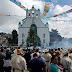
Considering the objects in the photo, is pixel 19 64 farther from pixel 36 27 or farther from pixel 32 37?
pixel 36 27

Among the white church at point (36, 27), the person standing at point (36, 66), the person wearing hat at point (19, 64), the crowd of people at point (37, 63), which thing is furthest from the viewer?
the white church at point (36, 27)

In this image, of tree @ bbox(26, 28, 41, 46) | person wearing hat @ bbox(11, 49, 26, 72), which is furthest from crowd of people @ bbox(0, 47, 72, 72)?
tree @ bbox(26, 28, 41, 46)

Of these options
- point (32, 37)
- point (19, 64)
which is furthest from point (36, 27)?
point (19, 64)

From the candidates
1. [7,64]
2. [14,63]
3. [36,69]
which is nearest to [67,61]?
[36,69]

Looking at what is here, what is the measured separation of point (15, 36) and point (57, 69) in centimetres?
5966

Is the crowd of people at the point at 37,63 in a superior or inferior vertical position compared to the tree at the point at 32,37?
inferior

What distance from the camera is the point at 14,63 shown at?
22.5 ft

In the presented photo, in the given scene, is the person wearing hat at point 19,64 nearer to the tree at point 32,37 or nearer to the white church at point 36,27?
the tree at point 32,37

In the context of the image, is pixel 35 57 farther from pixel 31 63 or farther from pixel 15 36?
pixel 15 36

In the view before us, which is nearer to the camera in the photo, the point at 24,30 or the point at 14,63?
the point at 14,63

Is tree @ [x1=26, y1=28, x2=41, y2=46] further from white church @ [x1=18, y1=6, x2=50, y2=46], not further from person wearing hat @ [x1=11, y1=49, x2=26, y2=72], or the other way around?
person wearing hat @ [x1=11, y1=49, x2=26, y2=72]

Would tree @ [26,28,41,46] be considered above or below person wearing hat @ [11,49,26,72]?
above

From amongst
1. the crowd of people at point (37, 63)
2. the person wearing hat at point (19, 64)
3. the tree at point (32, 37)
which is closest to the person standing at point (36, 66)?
the crowd of people at point (37, 63)

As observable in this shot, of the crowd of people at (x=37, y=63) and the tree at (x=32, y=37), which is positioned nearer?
the crowd of people at (x=37, y=63)
